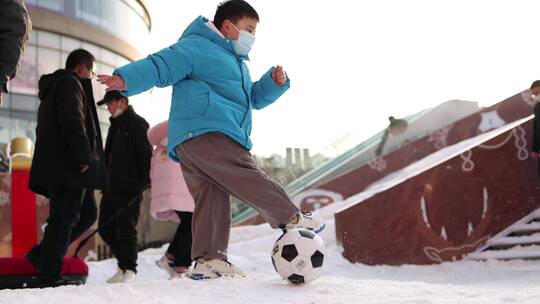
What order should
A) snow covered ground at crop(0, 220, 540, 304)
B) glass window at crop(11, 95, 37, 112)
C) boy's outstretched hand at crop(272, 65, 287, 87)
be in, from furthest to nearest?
1. glass window at crop(11, 95, 37, 112)
2. boy's outstretched hand at crop(272, 65, 287, 87)
3. snow covered ground at crop(0, 220, 540, 304)

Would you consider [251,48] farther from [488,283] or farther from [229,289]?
[488,283]

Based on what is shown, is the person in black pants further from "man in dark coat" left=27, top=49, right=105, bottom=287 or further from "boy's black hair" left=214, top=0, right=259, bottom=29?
"boy's black hair" left=214, top=0, right=259, bottom=29

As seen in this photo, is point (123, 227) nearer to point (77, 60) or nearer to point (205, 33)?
point (77, 60)

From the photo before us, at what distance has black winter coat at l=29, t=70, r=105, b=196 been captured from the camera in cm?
358

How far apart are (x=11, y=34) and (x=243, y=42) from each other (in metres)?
1.20

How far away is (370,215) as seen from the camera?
641cm

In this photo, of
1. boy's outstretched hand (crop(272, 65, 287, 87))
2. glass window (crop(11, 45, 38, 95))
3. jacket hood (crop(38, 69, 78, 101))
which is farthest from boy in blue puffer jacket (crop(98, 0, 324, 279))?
glass window (crop(11, 45, 38, 95))

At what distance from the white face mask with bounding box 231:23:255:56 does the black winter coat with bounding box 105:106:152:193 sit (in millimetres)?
1990

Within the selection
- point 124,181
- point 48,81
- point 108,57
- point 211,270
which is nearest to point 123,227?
point 124,181

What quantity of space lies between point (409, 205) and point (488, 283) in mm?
1646

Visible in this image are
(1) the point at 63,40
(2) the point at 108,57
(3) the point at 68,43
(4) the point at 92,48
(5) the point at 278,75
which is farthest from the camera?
(2) the point at 108,57

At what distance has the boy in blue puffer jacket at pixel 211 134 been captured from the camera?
2703 mm

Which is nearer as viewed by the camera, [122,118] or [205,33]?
[205,33]

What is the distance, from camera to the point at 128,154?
476 centimetres
